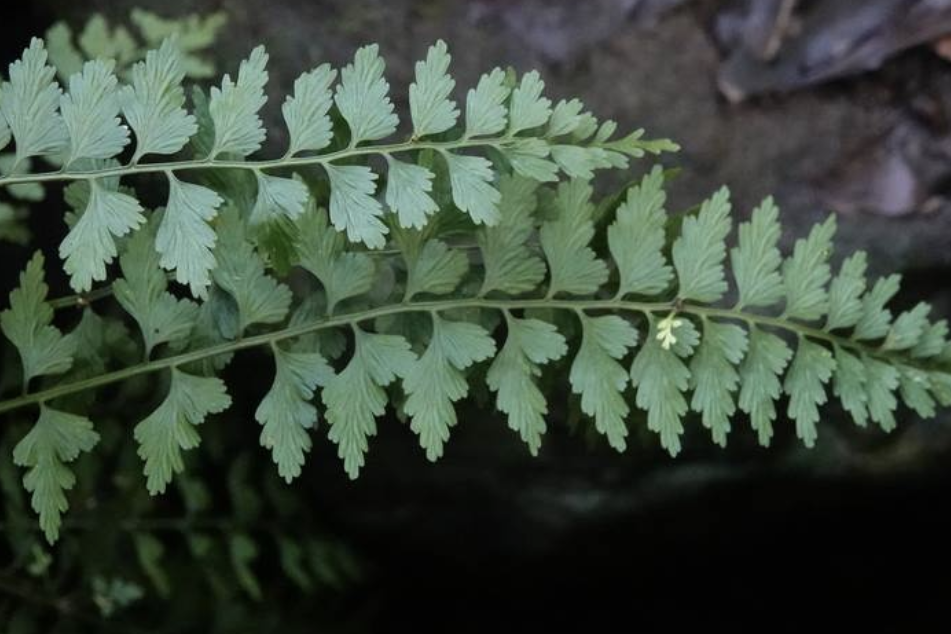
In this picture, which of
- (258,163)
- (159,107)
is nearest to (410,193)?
(258,163)

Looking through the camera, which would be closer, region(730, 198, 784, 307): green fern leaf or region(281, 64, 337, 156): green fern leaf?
region(281, 64, 337, 156): green fern leaf

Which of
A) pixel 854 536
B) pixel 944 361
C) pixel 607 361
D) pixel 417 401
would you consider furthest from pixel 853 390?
pixel 854 536

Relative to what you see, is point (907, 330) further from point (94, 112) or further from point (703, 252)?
point (94, 112)

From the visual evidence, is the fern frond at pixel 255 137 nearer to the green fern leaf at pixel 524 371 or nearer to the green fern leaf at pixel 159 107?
the green fern leaf at pixel 159 107

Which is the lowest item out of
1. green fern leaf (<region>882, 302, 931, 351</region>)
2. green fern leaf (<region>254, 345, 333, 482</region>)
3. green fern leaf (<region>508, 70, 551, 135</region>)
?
green fern leaf (<region>254, 345, 333, 482</region>)

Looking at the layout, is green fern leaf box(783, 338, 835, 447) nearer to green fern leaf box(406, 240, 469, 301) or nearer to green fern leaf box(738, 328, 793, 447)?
green fern leaf box(738, 328, 793, 447)

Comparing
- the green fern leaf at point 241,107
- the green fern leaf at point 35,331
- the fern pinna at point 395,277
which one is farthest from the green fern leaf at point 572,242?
the green fern leaf at point 35,331

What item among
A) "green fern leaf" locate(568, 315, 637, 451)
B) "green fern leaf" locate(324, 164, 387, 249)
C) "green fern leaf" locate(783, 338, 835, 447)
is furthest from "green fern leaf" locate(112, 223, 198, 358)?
"green fern leaf" locate(783, 338, 835, 447)
